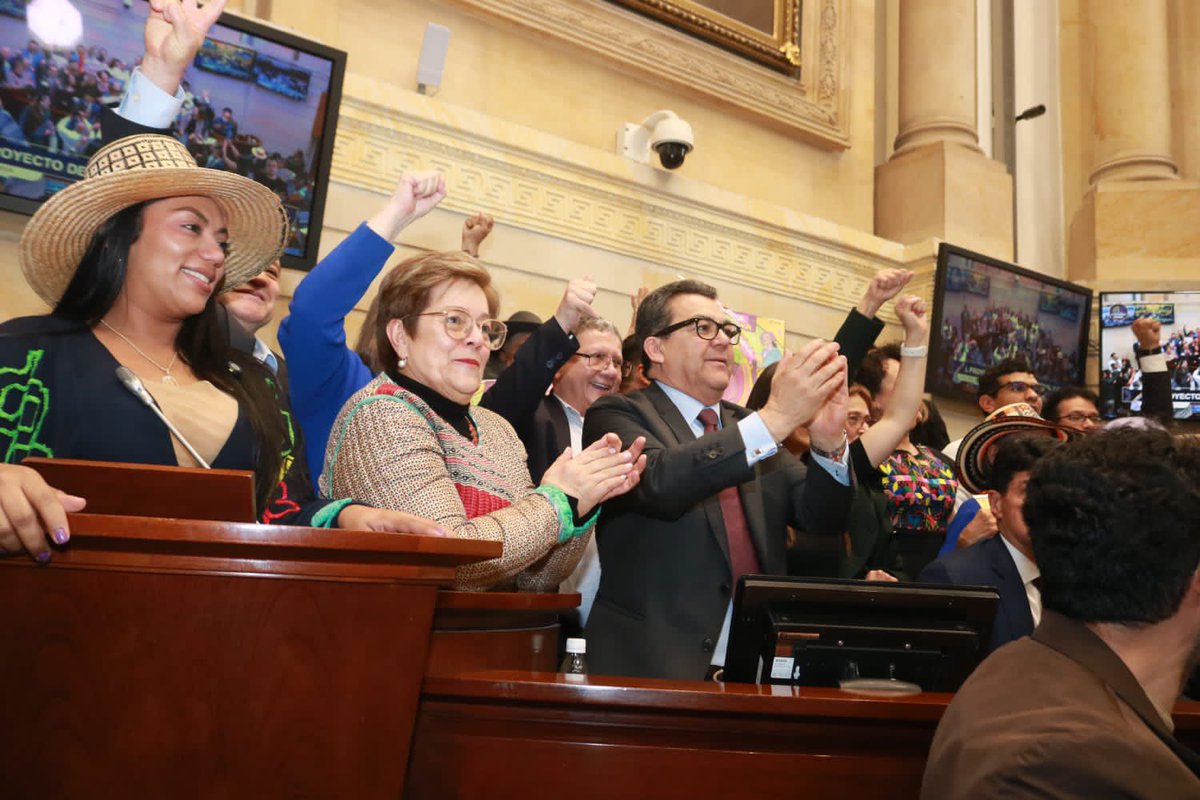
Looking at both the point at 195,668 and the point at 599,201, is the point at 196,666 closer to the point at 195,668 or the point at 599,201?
the point at 195,668

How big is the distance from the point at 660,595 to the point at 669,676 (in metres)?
0.18

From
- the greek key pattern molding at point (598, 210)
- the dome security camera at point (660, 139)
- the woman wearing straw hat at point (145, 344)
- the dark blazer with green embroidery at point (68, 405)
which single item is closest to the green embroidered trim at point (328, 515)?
the woman wearing straw hat at point (145, 344)

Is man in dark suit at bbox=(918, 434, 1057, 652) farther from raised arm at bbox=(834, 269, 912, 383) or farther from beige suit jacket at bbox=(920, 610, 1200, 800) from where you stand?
beige suit jacket at bbox=(920, 610, 1200, 800)

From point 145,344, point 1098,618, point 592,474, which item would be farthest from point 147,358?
point 1098,618

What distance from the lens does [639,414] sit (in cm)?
270

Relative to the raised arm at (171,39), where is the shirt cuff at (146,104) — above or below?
below

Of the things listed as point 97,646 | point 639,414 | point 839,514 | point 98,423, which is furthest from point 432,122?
point 97,646

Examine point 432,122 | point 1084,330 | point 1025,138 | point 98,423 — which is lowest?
point 98,423

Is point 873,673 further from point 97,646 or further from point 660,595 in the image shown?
point 97,646

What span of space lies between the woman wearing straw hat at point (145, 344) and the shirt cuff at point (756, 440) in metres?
0.98

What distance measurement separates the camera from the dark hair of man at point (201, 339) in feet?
5.50

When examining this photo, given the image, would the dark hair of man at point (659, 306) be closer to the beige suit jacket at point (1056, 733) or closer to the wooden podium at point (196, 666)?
the beige suit jacket at point (1056, 733)

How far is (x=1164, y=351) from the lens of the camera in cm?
697

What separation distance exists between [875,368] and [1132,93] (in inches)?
207
